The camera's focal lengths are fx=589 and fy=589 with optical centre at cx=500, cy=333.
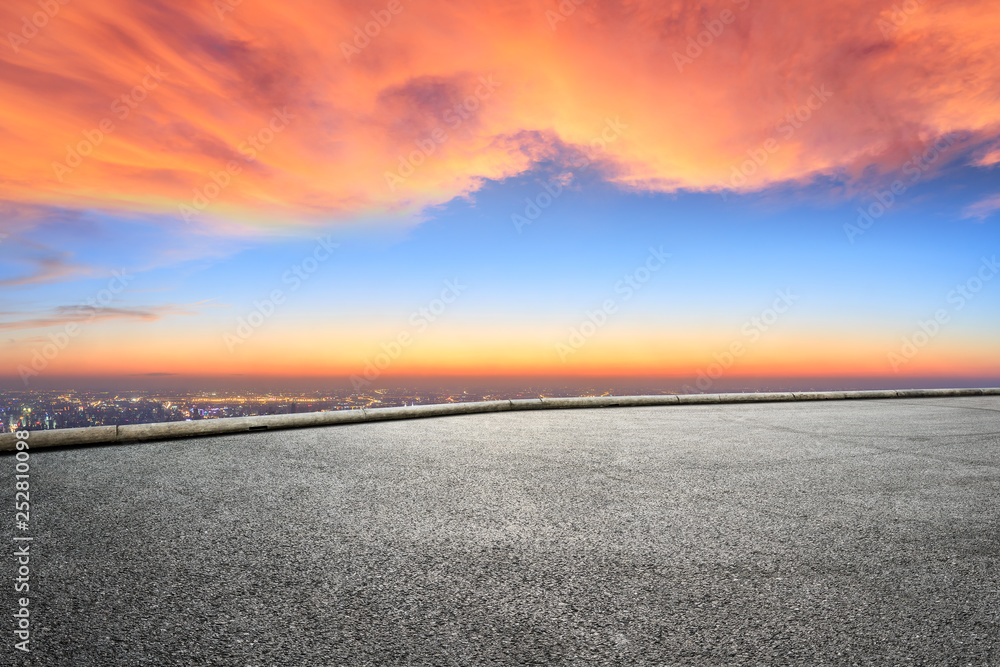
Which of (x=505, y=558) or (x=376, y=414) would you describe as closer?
(x=505, y=558)

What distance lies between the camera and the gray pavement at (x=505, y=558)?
8.23ft

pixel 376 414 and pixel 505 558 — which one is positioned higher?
pixel 376 414

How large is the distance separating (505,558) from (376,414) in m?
6.80

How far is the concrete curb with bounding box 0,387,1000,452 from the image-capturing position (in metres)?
7.09

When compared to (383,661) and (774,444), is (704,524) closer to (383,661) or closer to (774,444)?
(383,661)

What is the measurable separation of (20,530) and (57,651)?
6.88 ft

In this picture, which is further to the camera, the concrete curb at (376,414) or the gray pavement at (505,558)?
the concrete curb at (376,414)

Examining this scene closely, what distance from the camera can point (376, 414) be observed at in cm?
991

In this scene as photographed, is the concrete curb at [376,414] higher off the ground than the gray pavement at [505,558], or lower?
higher

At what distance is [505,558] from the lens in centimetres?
345

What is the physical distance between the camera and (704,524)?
4.15m

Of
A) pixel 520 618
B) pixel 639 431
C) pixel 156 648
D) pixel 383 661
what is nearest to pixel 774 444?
pixel 639 431

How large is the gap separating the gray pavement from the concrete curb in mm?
321

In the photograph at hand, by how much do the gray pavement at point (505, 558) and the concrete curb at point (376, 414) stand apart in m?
0.32
